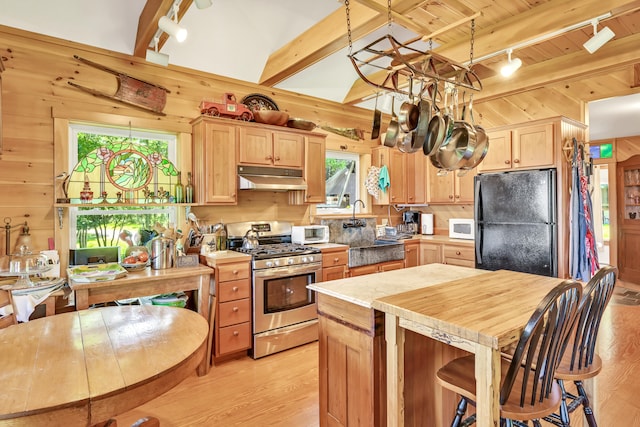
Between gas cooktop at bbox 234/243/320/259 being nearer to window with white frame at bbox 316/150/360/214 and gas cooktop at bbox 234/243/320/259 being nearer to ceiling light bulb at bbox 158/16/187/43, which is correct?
window with white frame at bbox 316/150/360/214

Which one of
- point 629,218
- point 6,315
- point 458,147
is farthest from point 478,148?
point 629,218

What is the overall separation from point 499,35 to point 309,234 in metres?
2.57

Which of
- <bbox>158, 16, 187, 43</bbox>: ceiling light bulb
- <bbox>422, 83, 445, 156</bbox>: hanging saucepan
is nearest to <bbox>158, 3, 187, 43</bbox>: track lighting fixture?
<bbox>158, 16, 187, 43</bbox>: ceiling light bulb

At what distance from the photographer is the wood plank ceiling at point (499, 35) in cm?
254

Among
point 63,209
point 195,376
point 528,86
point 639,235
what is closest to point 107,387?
point 195,376

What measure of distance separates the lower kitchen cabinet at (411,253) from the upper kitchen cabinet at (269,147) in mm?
1735

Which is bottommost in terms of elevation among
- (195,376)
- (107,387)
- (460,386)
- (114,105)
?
(195,376)

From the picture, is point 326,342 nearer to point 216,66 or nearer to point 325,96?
point 216,66

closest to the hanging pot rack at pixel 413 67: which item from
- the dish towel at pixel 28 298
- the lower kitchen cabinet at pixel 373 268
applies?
the lower kitchen cabinet at pixel 373 268

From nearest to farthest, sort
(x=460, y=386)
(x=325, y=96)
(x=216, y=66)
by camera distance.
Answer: (x=460, y=386), (x=216, y=66), (x=325, y=96)

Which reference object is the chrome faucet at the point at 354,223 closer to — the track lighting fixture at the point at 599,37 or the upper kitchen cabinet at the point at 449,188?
the upper kitchen cabinet at the point at 449,188

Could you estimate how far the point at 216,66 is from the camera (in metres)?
3.59

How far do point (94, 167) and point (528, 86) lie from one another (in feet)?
14.0

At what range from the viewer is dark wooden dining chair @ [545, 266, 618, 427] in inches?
63.0
